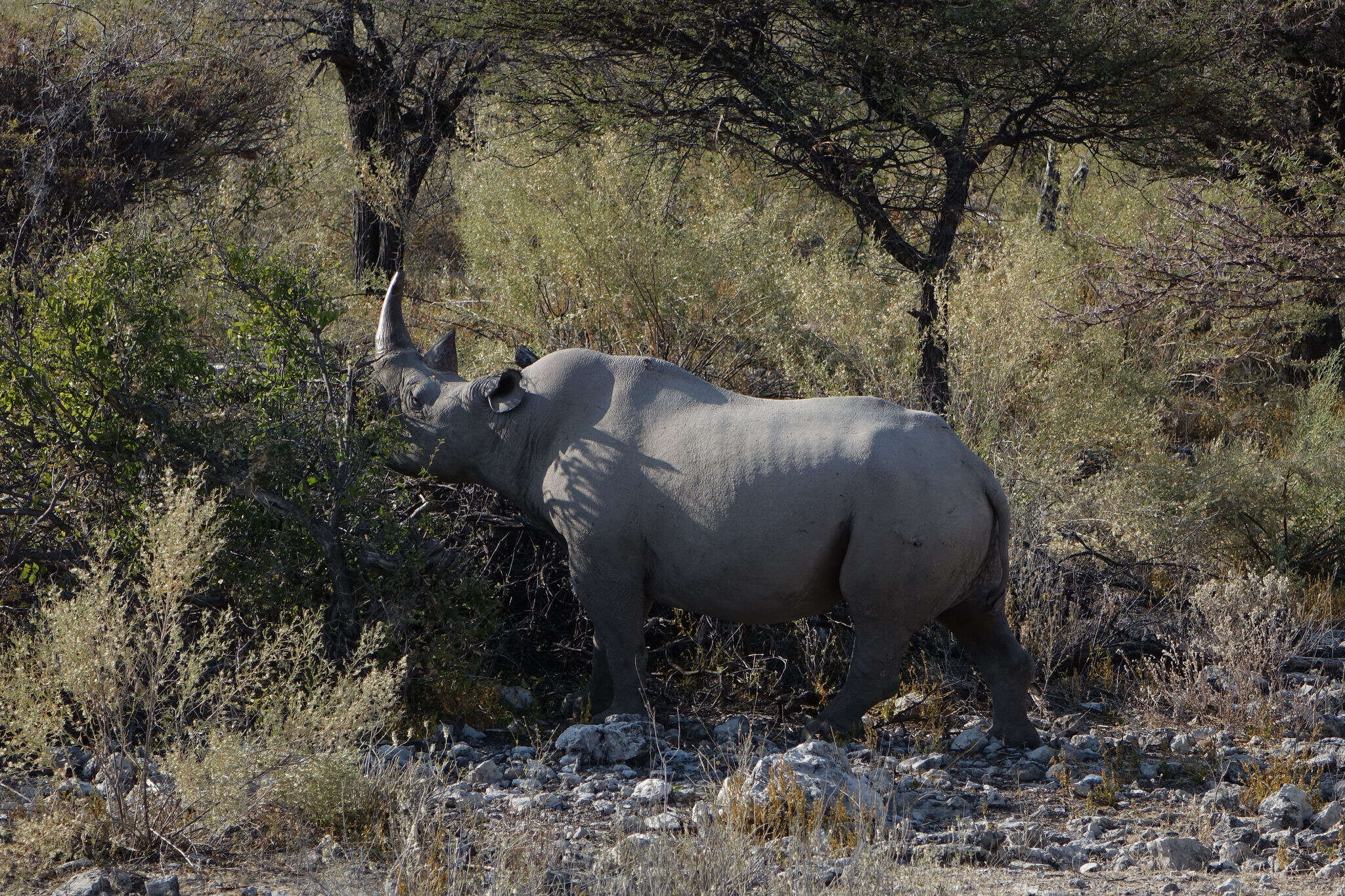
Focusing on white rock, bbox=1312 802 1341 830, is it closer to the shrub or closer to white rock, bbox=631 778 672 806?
white rock, bbox=631 778 672 806

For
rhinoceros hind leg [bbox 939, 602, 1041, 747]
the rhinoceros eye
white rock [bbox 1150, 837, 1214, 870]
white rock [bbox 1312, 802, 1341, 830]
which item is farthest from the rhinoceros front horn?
white rock [bbox 1312, 802, 1341, 830]

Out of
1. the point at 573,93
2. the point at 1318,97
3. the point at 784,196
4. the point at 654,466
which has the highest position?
the point at 1318,97

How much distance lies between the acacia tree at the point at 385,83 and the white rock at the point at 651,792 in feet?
29.2

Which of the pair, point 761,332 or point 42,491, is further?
point 761,332

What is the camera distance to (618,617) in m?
6.20

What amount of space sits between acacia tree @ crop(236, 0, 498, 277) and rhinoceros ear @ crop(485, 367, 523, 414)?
7.07 m

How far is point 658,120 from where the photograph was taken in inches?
461

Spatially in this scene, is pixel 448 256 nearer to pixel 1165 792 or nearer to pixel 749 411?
pixel 749 411

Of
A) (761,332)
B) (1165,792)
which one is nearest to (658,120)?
(761,332)

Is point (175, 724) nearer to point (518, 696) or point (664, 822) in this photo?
point (518, 696)

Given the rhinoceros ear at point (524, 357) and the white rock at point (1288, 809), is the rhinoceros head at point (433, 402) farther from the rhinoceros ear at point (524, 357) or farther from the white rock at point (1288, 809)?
the white rock at point (1288, 809)

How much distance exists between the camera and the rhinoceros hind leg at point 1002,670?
6230mm

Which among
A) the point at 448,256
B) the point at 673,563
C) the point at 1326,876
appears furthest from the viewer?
the point at 448,256

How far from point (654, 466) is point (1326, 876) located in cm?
316
